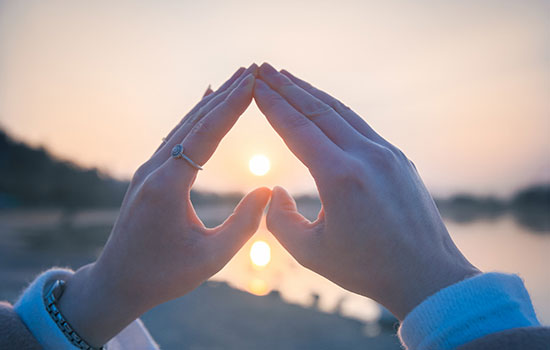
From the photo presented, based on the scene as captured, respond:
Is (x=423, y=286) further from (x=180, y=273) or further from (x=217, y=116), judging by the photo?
(x=217, y=116)

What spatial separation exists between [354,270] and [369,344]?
5909mm

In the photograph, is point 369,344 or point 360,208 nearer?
point 360,208

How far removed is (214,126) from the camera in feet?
6.38

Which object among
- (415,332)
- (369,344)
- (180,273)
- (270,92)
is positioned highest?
(270,92)

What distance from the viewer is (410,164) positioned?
1.88 metres

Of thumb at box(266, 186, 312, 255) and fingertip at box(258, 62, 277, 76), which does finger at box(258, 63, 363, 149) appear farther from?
thumb at box(266, 186, 312, 255)

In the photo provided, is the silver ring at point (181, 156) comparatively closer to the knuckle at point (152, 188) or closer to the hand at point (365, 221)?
the knuckle at point (152, 188)

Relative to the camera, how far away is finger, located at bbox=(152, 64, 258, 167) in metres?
1.89

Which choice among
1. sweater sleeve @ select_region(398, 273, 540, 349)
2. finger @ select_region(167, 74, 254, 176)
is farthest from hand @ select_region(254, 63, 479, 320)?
finger @ select_region(167, 74, 254, 176)

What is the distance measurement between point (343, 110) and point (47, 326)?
5.73 feet

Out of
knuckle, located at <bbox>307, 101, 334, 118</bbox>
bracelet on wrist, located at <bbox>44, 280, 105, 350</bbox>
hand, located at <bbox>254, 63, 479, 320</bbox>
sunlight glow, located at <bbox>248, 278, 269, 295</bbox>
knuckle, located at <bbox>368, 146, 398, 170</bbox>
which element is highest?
knuckle, located at <bbox>307, 101, 334, 118</bbox>

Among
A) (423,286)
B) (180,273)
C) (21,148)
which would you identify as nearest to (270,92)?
(180,273)

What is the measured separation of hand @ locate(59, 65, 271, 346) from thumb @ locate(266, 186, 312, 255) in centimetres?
10

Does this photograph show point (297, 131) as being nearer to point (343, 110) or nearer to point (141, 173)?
point (343, 110)
